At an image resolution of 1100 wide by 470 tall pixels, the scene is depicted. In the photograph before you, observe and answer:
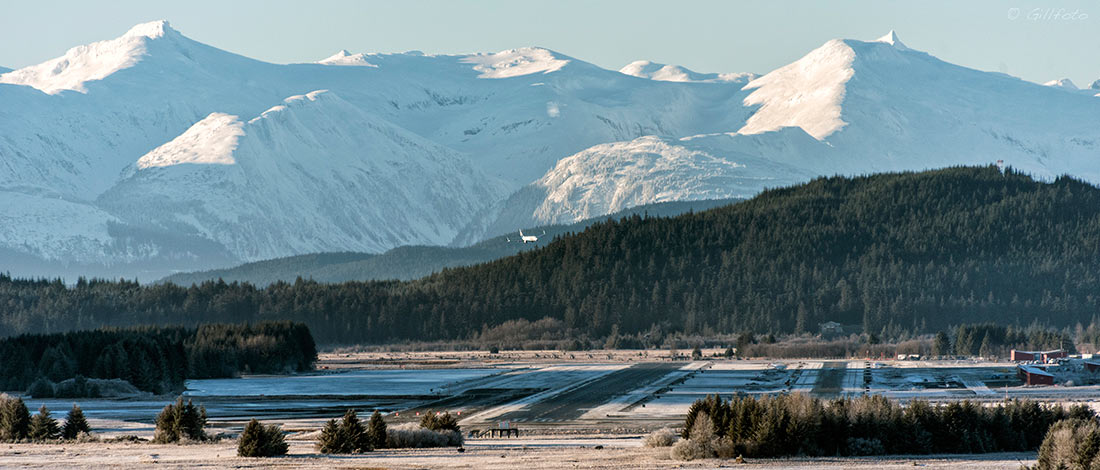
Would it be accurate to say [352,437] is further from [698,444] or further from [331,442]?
[698,444]

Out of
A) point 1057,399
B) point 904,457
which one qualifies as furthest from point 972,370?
point 904,457

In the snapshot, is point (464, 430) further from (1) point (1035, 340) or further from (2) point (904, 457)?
(1) point (1035, 340)

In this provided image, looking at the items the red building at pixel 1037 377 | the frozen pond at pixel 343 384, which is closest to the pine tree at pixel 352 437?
the frozen pond at pixel 343 384

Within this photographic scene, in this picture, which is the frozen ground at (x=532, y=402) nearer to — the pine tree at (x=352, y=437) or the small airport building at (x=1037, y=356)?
the pine tree at (x=352, y=437)

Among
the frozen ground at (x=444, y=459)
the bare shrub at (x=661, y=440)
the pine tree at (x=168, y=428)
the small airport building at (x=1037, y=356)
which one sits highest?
the small airport building at (x=1037, y=356)

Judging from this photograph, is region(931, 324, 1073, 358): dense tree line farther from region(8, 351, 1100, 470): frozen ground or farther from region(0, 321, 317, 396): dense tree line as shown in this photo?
region(0, 321, 317, 396): dense tree line

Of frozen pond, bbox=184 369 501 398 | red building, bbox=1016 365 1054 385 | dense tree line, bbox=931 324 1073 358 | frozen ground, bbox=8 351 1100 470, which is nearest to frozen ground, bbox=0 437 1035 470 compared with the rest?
frozen ground, bbox=8 351 1100 470

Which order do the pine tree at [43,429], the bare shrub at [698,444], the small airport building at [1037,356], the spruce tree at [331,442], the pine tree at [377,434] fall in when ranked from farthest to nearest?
the small airport building at [1037,356], the pine tree at [43,429], the pine tree at [377,434], the spruce tree at [331,442], the bare shrub at [698,444]
